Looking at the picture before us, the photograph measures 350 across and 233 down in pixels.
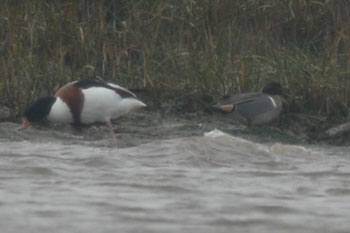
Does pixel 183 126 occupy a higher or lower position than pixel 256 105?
lower

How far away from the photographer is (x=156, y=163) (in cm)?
796

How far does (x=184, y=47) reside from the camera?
1089cm

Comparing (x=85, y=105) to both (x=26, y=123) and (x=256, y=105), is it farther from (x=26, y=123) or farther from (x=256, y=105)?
(x=256, y=105)

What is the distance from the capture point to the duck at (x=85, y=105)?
9.98m

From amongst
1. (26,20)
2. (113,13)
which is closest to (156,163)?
(26,20)

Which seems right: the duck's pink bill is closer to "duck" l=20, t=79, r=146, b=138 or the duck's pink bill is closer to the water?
"duck" l=20, t=79, r=146, b=138

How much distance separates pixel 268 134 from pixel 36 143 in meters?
2.09

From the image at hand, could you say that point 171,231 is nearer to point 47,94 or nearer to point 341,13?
point 47,94

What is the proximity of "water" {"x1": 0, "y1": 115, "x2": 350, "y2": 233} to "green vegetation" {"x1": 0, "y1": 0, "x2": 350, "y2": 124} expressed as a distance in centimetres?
81

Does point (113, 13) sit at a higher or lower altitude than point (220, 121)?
higher

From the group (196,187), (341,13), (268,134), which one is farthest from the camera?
(341,13)

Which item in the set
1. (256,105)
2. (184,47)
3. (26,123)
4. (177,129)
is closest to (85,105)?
(26,123)

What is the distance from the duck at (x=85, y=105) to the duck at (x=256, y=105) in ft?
2.41

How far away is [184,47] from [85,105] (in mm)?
1140
